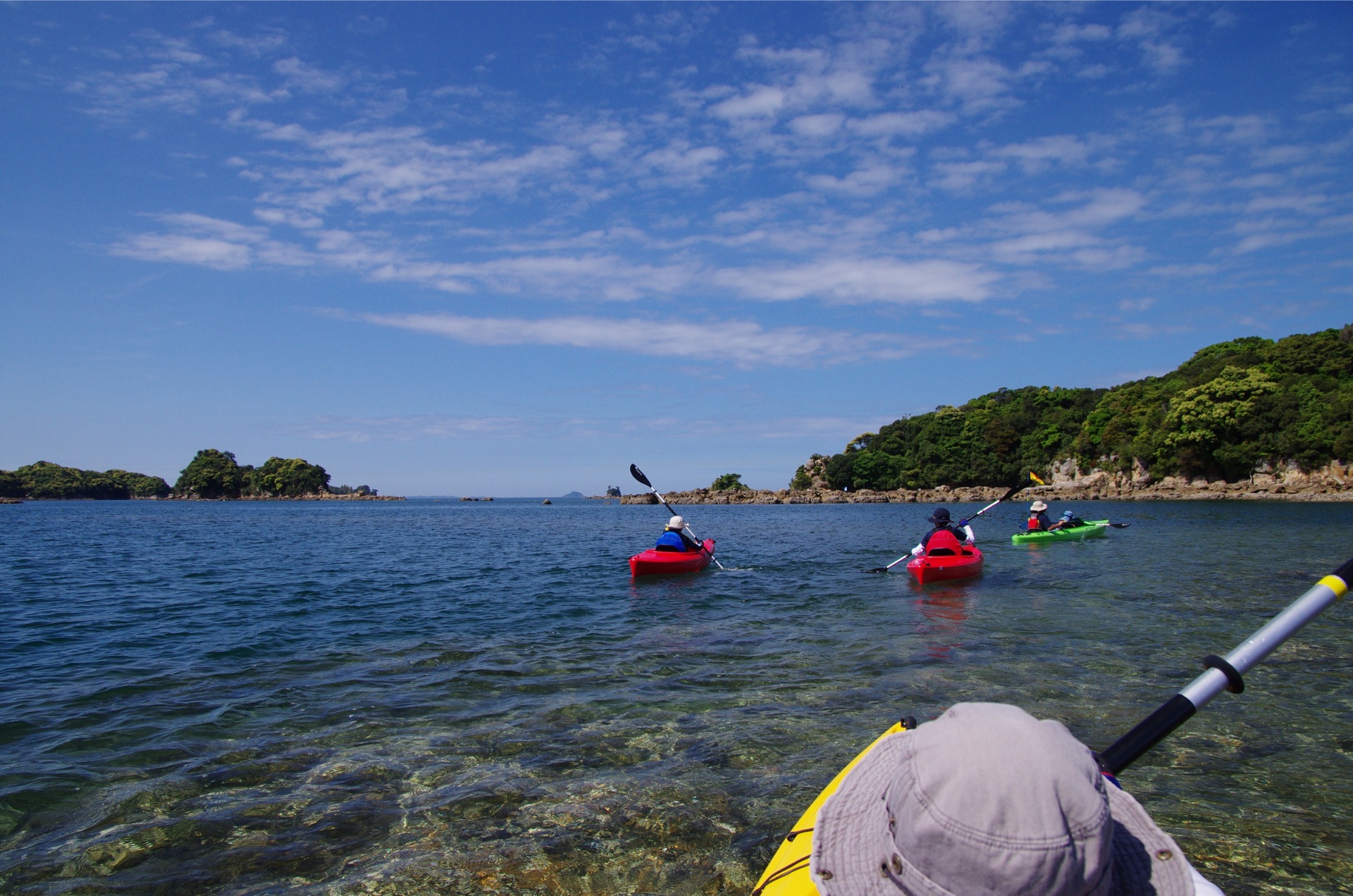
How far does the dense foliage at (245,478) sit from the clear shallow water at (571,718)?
161939 millimetres

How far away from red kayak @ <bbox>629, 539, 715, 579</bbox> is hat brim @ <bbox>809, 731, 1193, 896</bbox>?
16663 mm

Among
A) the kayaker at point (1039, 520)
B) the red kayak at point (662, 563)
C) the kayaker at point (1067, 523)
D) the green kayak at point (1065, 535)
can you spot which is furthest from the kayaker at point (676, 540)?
the kayaker at point (1067, 523)

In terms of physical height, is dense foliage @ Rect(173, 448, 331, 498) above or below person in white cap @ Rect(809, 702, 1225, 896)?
above

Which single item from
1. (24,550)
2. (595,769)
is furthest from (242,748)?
(24,550)

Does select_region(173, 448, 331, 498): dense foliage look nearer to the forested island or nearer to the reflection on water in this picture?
the forested island

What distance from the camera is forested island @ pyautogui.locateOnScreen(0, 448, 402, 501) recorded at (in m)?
155

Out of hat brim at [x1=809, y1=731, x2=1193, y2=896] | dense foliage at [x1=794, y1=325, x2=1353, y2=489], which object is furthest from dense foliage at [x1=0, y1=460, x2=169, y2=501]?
hat brim at [x1=809, y1=731, x2=1193, y2=896]

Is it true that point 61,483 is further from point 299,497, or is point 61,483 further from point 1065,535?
point 1065,535

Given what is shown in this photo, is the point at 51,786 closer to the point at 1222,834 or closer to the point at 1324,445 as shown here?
the point at 1222,834

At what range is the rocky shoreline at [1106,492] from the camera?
195ft

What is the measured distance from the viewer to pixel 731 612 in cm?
1422

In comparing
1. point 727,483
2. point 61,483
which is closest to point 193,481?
point 61,483

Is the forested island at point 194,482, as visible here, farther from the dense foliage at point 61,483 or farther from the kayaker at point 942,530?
the kayaker at point 942,530

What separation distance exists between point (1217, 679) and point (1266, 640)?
360mm
